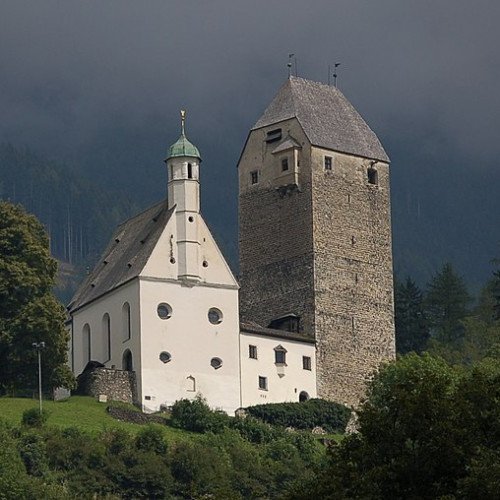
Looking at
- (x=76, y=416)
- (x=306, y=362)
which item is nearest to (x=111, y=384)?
(x=76, y=416)

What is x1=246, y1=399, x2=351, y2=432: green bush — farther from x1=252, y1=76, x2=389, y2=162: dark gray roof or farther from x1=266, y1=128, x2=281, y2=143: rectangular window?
x1=266, y1=128, x2=281, y2=143: rectangular window

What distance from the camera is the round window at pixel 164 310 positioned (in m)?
91.7

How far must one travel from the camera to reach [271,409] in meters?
91.4

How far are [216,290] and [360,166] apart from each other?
40.9ft

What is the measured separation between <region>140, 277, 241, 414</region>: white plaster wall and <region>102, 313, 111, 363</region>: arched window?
3.75 meters

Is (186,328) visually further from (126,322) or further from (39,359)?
(39,359)

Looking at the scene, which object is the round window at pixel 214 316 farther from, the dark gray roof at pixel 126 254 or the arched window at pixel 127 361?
the arched window at pixel 127 361

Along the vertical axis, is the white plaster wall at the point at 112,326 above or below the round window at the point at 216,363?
above

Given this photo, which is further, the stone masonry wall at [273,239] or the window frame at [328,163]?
the window frame at [328,163]

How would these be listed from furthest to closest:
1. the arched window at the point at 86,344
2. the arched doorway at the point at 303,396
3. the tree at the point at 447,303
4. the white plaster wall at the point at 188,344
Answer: the tree at the point at 447,303, the arched window at the point at 86,344, the arched doorway at the point at 303,396, the white plaster wall at the point at 188,344

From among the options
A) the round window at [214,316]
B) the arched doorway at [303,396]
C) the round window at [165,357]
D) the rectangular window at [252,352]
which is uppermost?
the round window at [214,316]

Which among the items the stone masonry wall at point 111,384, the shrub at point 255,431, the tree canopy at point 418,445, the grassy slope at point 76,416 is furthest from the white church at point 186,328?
the tree canopy at point 418,445

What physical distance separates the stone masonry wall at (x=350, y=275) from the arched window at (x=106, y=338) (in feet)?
30.6

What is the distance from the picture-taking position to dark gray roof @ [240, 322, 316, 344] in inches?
3706
